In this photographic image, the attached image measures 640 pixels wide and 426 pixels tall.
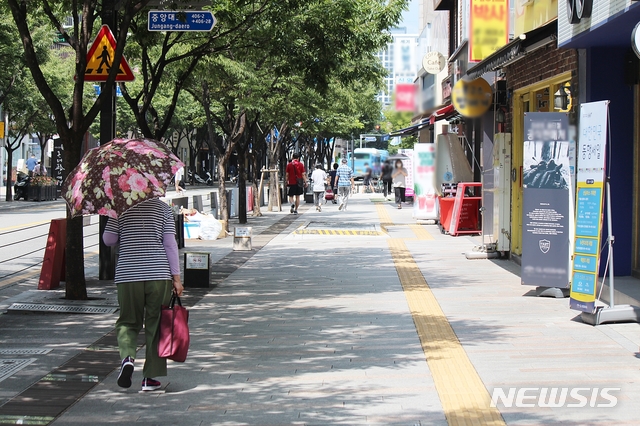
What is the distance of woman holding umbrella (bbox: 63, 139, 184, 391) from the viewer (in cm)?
637

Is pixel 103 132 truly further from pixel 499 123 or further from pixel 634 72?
pixel 499 123

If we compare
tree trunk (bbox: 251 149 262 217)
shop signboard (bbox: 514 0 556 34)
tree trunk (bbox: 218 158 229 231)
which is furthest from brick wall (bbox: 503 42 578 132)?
tree trunk (bbox: 251 149 262 217)

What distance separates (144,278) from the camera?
6434 mm

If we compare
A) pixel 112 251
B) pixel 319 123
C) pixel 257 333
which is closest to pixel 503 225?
pixel 112 251

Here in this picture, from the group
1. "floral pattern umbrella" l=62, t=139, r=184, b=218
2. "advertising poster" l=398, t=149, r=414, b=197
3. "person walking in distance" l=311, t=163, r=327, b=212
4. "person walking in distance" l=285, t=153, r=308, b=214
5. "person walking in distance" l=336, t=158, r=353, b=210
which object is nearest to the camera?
"floral pattern umbrella" l=62, t=139, r=184, b=218

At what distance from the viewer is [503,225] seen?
15461 mm

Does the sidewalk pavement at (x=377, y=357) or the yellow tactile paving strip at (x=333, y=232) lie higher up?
the yellow tactile paving strip at (x=333, y=232)

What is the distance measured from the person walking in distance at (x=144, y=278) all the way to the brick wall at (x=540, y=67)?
6912 mm

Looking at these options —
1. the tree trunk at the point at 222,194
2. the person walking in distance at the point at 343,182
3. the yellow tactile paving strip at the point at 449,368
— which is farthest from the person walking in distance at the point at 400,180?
the yellow tactile paving strip at the point at 449,368

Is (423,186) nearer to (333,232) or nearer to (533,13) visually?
(333,232)

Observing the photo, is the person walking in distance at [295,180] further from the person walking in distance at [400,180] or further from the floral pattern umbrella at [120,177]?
the floral pattern umbrella at [120,177]

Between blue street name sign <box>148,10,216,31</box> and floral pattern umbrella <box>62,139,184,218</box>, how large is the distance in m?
6.22

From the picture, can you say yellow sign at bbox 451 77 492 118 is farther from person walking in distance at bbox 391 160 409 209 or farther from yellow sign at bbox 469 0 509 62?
person walking in distance at bbox 391 160 409 209

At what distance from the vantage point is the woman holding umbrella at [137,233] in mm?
6367
